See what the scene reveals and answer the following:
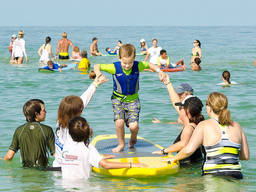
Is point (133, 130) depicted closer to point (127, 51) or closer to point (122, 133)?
point (122, 133)

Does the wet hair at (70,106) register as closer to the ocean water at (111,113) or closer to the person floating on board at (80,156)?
the person floating on board at (80,156)

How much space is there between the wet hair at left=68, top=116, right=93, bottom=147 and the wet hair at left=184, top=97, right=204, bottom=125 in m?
1.76

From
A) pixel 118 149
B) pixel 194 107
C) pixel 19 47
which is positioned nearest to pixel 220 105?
pixel 194 107

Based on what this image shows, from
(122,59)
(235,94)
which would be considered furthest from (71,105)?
(235,94)

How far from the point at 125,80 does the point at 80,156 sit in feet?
5.88

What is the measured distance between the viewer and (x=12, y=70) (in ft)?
72.5

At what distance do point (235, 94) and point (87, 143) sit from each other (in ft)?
36.3

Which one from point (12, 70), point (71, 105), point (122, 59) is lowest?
point (71, 105)

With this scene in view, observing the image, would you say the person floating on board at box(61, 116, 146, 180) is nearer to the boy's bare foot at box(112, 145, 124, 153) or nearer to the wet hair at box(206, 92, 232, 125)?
the wet hair at box(206, 92, 232, 125)

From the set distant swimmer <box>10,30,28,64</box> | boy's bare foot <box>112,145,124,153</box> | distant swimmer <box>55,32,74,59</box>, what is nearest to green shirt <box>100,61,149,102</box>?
boy's bare foot <box>112,145,124,153</box>

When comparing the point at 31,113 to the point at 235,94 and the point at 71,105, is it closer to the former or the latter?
the point at 71,105

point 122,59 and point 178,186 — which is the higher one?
point 122,59

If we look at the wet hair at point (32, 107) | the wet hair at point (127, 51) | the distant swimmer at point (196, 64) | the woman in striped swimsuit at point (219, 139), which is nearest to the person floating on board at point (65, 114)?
the wet hair at point (32, 107)

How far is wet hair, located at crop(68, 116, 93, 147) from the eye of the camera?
5074 mm
